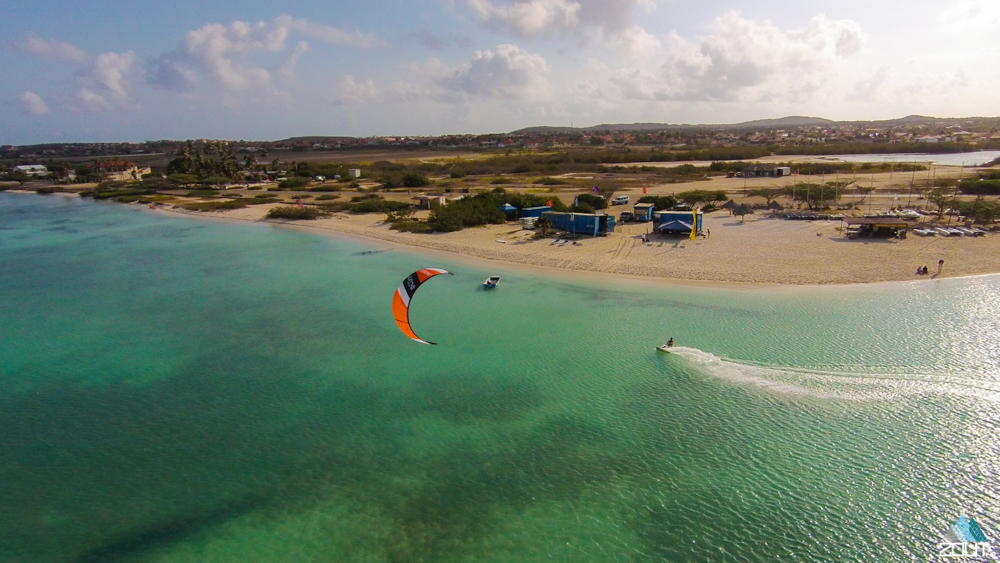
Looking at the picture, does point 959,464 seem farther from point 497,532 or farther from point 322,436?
point 322,436

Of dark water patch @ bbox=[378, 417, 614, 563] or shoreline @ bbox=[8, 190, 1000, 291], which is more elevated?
shoreline @ bbox=[8, 190, 1000, 291]

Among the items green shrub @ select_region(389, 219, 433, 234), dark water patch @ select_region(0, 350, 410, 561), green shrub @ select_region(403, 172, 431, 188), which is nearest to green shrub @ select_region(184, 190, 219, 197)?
green shrub @ select_region(403, 172, 431, 188)

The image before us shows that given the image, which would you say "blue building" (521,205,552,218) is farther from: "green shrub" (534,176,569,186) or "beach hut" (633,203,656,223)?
"green shrub" (534,176,569,186)

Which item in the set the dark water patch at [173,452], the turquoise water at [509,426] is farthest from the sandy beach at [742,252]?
the dark water patch at [173,452]

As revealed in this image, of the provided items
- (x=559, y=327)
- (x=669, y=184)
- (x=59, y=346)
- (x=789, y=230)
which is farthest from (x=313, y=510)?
(x=669, y=184)

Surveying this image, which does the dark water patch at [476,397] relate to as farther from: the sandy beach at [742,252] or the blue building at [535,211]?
the blue building at [535,211]

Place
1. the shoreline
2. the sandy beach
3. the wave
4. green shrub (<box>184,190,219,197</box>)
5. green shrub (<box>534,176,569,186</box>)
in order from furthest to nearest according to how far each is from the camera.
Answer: green shrub (<box>184,190,219,197</box>) → green shrub (<box>534,176,569,186</box>) → the sandy beach → the shoreline → the wave
